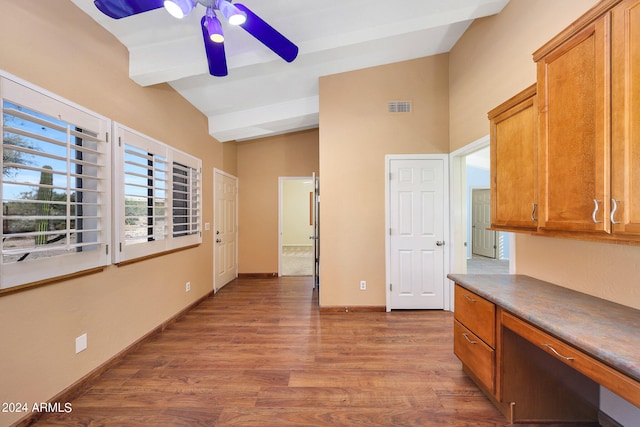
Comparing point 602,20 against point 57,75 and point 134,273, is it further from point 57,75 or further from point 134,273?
point 134,273

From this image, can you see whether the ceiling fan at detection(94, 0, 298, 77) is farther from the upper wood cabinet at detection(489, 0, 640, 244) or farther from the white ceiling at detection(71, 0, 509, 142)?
the upper wood cabinet at detection(489, 0, 640, 244)

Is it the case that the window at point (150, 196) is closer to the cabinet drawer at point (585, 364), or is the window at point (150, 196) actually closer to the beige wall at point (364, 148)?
the beige wall at point (364, 148)

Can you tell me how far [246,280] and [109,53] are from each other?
403 cm

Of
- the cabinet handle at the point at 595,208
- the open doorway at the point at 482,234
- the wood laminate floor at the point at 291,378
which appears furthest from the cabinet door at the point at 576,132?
the open doorway at the point at 482,234

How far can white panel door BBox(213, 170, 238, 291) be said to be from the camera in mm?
4402

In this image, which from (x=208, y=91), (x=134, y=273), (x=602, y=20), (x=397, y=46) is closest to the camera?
(x=602, y=20)

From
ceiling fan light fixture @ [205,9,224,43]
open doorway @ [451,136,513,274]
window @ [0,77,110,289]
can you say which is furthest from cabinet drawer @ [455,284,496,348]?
open doorway @ [451,136,513,274]

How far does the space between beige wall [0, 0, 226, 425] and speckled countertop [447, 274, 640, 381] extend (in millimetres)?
2881

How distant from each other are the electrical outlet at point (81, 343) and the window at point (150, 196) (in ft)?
Answer: 2.01

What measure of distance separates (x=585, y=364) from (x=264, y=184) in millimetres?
5021

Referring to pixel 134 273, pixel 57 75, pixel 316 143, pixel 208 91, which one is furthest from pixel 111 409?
pixel 316 143

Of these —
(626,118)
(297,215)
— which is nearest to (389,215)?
(626,118)

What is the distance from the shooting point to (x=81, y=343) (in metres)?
1.96

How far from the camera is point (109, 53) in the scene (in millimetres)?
2191
